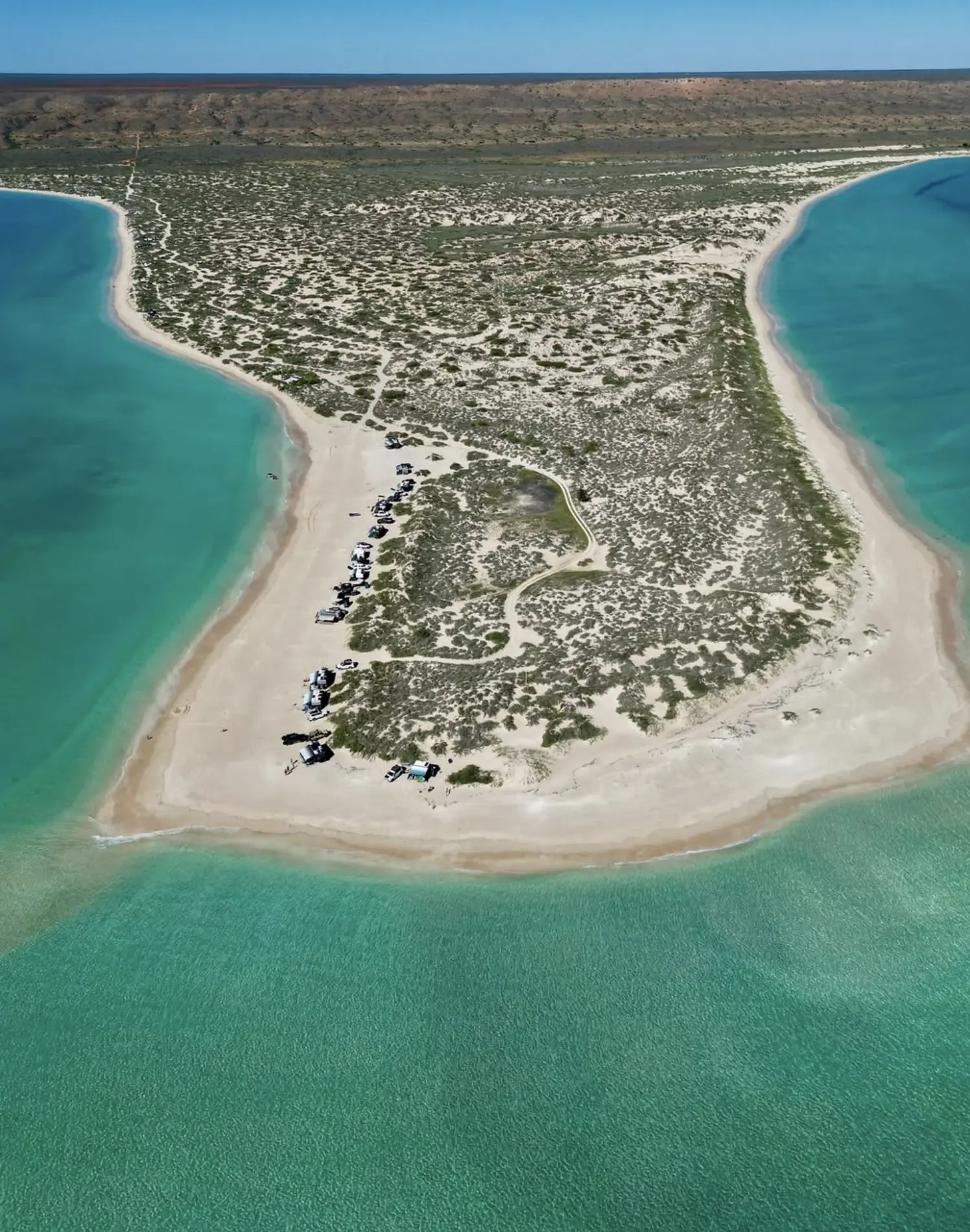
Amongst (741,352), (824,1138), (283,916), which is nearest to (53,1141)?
(283,916)

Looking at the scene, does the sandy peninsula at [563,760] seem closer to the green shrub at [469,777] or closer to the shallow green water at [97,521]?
the green shrub at [469,777]

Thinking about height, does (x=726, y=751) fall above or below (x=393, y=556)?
below

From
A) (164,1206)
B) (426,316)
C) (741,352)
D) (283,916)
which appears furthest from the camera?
(426,316)

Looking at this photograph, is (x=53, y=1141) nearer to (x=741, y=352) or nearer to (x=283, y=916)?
(x=283, y=916)

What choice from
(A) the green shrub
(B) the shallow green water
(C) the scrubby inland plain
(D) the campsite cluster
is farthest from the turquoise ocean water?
(B) the shallow green water

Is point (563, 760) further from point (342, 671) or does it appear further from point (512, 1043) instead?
point (512, 1043)

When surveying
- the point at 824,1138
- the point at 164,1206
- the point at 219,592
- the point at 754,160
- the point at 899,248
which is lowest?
the point at 164,1206

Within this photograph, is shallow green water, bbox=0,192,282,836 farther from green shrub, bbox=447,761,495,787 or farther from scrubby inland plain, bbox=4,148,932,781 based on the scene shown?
green shrub, bbox=447,761,495,787

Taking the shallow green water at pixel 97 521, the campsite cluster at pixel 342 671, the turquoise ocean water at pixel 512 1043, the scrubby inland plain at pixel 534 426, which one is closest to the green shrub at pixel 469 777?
the scrubby inland plain at pixel 534 426
